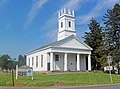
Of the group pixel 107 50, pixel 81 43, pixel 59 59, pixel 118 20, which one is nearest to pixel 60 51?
pixel 59 59

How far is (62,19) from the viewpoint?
204 feet

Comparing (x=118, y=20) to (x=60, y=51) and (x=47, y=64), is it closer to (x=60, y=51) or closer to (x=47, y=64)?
(x=60, y=51)

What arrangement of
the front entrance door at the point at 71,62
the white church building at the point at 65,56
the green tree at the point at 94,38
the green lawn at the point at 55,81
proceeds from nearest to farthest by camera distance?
the green lawn at the point at 55,81 → the white church building at the point at 65,56 → the front entrance door at the point at 71,62 → the green tree at the point at 94,38

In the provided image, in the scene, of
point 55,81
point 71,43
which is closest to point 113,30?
point 71,43

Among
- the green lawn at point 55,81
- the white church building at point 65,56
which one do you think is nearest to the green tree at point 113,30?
the white church building at point 65,56

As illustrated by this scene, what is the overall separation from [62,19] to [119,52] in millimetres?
21435

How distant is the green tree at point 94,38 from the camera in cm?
5744

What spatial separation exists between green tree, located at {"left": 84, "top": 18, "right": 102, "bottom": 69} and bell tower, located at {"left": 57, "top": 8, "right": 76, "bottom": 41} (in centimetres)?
439

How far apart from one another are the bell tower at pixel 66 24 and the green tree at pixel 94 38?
4394 millimetres

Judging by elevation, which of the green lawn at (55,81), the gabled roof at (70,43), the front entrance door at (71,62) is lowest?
the green lawn at (55,81)

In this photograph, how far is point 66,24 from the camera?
61.1 m

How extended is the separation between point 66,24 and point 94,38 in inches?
330

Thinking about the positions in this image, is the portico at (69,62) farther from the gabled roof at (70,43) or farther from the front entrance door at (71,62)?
the gabled roof at (70,43)

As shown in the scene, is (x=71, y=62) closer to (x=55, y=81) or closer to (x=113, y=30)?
(x=113, y=30)
